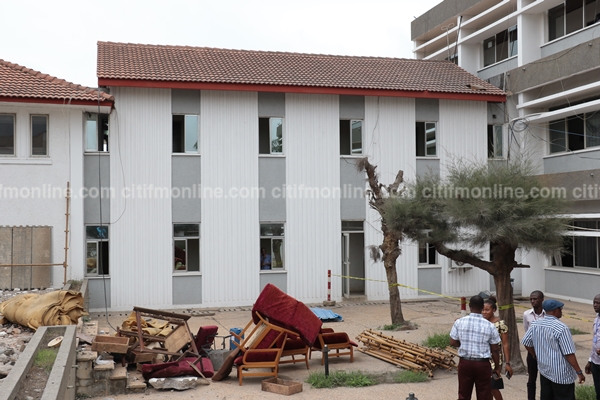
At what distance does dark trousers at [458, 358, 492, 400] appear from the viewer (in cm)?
743

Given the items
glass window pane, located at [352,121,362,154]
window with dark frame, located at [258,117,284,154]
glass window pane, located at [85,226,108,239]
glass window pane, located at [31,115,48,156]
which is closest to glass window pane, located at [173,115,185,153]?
window with dark frame, located at [258,117,284,154]

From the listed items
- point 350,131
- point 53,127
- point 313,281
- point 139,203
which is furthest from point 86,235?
point 350,131

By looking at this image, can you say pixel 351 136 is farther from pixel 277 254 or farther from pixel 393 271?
pixel 393 271

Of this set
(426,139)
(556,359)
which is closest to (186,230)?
(426,139)

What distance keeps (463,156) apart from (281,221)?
6722 millimetres

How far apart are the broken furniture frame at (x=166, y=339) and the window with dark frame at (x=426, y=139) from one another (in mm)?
12861

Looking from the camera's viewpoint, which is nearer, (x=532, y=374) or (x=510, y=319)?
(x=532, y=374)

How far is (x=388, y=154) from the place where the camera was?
21.4 metres

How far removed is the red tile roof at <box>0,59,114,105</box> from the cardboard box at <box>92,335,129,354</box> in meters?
9.43

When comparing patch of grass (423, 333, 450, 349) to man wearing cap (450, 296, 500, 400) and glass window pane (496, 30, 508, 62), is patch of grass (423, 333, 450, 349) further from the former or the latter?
glass window pane (496, 30, 508, 62)

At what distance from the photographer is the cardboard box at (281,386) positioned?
965 cm

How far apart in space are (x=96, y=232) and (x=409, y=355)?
1113 centimetres

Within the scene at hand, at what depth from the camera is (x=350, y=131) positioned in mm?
21250

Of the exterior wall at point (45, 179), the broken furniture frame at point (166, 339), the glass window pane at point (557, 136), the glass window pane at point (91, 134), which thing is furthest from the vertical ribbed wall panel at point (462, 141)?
the broken furniture frame at point (166, 339)
